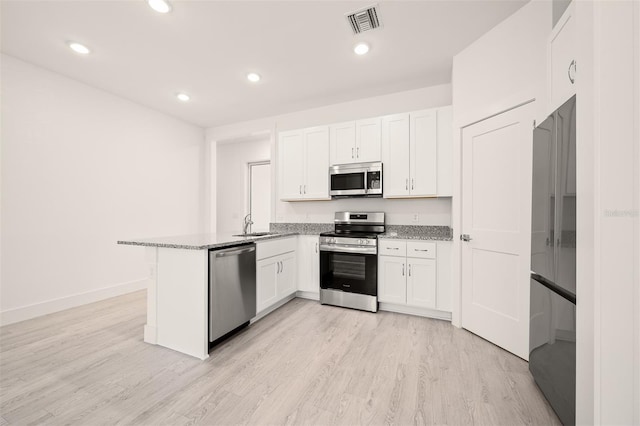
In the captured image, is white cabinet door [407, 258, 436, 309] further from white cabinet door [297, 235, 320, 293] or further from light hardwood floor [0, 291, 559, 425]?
white cabinet door [297, 235, 320, 293]

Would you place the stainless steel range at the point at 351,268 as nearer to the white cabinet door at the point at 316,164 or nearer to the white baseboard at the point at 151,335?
the white cabinet door at the point at 316,164

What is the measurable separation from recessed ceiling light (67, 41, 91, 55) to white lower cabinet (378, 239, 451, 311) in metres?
3.78

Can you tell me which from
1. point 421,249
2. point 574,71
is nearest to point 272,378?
point 421,249

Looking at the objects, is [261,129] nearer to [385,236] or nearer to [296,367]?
[385,236]

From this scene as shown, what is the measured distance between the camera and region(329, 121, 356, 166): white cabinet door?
350 cm

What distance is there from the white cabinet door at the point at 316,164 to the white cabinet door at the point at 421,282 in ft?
4.80

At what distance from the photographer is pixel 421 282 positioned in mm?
2930

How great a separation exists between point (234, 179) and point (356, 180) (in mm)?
3553

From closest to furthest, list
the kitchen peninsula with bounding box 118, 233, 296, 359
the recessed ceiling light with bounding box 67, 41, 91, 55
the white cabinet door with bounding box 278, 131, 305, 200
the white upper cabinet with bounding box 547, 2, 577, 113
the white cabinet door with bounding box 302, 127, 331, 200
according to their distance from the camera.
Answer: the white upper cabinet with bounding box 547, 2, 577, 113, the kitchen peninsula with bounding box 118, 233, 296, 359, the recessed ceiling light with bounding box 67, 41, 91, 55, the white cabinet door with bounding box 302, 127, 331, 200, the white cabinet door with bounding box 278, 131, 305, 200

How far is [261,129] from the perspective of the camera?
4.57 m

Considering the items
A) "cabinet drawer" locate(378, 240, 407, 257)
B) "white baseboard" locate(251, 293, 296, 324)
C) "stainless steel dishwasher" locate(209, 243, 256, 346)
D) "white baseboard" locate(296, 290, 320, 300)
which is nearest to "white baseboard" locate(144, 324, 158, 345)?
"stainless steel dishwasher" locate(209, 243, 256, 346)

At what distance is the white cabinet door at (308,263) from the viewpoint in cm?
351

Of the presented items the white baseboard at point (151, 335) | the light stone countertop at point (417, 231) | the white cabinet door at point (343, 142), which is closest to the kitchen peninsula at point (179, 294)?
the white baseboard at point (151, 335)

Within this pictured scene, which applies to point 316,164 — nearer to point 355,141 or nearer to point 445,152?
point 355,141
